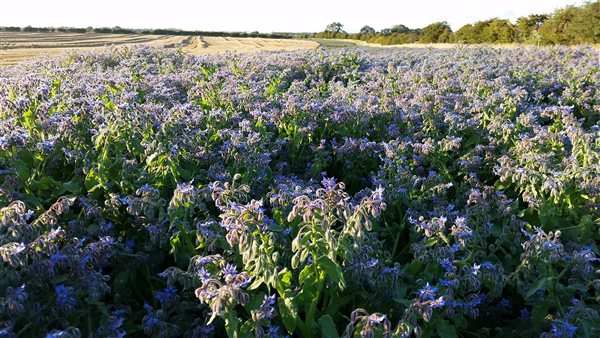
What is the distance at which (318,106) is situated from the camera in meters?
4.62

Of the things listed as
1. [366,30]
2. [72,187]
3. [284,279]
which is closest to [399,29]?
[366,30]

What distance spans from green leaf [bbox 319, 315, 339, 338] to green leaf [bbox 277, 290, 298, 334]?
0.38 ft

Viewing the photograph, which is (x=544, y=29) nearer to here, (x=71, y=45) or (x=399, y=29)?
(x=399, y=29)

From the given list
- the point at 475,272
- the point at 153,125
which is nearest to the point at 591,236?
the point at 475,272

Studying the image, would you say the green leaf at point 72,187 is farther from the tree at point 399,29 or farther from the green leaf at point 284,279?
the tree at point 399,29

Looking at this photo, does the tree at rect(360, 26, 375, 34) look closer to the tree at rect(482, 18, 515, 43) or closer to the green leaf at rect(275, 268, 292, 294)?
the tree at rect(482, 18, 515, 43)

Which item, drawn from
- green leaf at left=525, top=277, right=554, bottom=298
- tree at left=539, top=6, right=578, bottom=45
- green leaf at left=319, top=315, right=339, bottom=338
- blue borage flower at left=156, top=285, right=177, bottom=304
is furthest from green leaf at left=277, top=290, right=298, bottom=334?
tree at left=539, top=6, right=578, bottom=45

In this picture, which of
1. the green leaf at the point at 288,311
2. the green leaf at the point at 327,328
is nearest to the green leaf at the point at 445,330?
the green leaf at the point at 327,328

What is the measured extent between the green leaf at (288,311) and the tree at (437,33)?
4164 centimetres

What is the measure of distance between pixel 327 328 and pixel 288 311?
18 centimetres

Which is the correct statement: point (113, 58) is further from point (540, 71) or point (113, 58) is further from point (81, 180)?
point (540, 71)

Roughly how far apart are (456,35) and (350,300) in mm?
39230

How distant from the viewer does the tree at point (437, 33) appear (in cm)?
4076

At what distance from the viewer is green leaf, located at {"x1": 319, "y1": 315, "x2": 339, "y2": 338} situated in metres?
2.02
